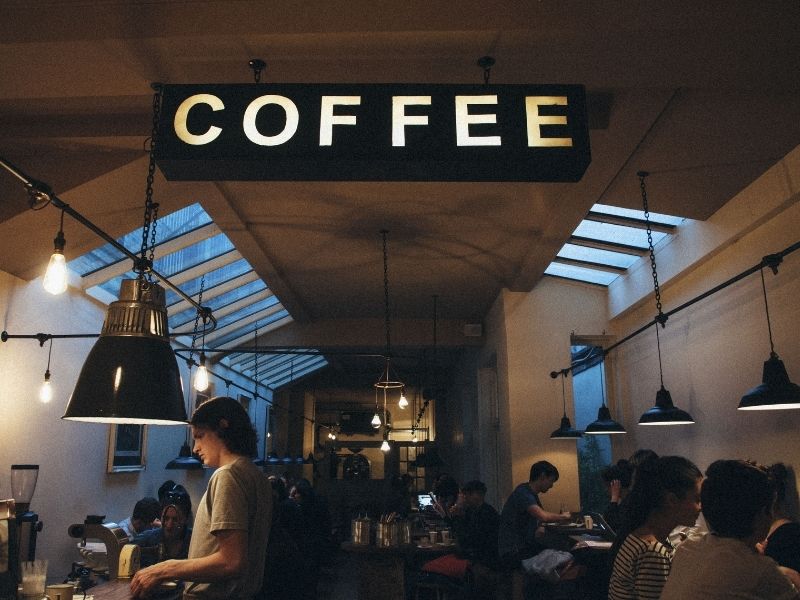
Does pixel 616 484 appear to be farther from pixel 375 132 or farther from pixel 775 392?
pixel 375 132

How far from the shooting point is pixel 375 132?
8.86ft

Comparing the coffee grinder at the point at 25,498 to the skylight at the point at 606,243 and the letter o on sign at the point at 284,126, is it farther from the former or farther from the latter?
the skylight at the point at 606,243

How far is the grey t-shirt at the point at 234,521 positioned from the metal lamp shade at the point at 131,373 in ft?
1.07

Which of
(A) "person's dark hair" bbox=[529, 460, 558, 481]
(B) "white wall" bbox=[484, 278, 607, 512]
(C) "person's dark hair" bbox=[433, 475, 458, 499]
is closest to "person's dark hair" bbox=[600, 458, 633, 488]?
(A) "person's dark hair" bbox=[529, 460, 558, 481]

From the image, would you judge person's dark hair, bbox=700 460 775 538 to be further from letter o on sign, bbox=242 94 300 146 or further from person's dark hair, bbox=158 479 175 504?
person's dark hair, bbox=158 479 175 504

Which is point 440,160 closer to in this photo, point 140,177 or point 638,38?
point 638,38

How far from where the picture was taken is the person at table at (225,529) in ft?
8.02

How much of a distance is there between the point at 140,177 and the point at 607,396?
7131 millimetres

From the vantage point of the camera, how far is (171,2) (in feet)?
10.2

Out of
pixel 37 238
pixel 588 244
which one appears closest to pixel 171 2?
pixel 37 238

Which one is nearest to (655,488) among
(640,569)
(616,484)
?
(640,569)

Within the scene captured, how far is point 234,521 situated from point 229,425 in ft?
1.61

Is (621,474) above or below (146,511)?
above

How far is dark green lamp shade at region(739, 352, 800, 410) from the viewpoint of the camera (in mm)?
3990
